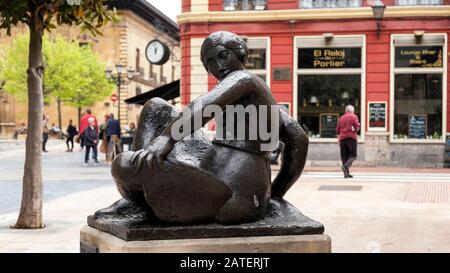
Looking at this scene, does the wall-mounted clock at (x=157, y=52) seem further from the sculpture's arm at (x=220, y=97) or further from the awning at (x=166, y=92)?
the sculpture's arm at (x=220, y=97)

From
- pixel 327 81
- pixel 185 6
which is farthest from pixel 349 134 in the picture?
pixel 185 6

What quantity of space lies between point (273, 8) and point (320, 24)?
1466 millimetres

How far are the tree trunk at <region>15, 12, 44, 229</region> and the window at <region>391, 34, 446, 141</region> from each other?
14.1 meters

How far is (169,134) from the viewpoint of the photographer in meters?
4.26

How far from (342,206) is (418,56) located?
11184 mm

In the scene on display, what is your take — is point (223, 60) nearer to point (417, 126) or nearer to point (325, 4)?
point (417, 126)

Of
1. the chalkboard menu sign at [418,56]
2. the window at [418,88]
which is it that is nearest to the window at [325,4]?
the window at [418,88]

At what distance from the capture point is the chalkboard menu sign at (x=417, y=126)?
71.6 feet

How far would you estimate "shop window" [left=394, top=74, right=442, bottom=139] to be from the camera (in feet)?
71.5

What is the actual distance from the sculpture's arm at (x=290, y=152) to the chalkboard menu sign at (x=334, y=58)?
17.6 meters

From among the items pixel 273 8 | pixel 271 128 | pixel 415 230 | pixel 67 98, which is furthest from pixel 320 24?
pixel 67 98

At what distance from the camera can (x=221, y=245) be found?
4.39 meters
